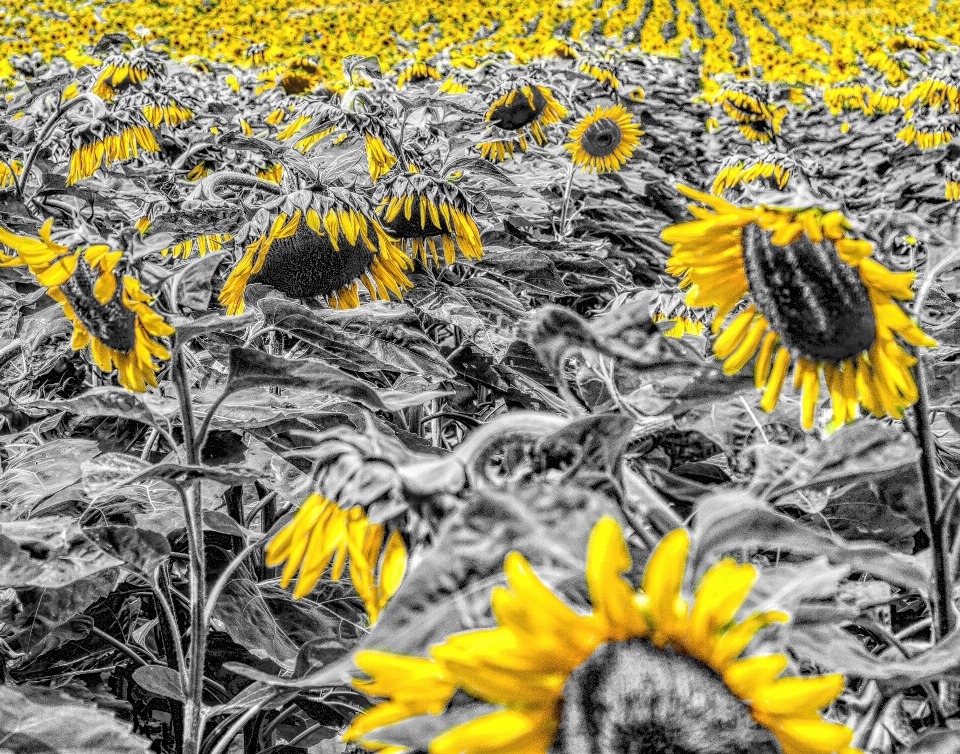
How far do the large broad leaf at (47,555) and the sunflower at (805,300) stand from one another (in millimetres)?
429

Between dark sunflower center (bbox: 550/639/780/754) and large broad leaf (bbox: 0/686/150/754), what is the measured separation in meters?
0.36

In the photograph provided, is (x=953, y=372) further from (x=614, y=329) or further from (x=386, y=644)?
(x=386, y=644)

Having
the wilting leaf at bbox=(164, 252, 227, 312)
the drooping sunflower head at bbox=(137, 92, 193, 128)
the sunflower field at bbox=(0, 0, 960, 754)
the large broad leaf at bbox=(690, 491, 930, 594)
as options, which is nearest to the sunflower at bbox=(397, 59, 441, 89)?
the drooping sunflower head at bbox=(137, 92, 193, 128)

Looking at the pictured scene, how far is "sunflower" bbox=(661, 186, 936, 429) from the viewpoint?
47 cm

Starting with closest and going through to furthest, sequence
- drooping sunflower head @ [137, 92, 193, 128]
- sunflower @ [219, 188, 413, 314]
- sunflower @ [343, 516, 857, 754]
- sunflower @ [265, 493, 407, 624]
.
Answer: sunflower @ [343, 516, 857, 754] < sunflower @ [265, 493, 407, 624] < sunflower @ [219, 188, 413, 314] < drooping sunflower head @ [137, 92, 193, 128]

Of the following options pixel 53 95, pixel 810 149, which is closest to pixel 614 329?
pixel 53 95

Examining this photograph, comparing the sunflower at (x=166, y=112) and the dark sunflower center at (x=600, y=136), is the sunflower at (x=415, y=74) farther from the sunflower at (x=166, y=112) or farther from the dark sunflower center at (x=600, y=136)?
the sunflower at (x=166, y=112)

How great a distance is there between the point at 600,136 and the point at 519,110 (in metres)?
0.28

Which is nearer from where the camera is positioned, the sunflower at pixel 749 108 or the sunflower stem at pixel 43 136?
the sunflower stem at pixel 43 136

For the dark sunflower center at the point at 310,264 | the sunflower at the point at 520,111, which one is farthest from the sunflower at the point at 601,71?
the dark sunflower center at the point at 310,264

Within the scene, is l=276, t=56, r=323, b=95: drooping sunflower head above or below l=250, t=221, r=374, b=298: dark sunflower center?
below

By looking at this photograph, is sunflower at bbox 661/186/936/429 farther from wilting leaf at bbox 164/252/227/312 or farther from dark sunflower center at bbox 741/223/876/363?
wilting leaf at bbox 164/252/227/312

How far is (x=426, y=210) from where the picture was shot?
1.08m

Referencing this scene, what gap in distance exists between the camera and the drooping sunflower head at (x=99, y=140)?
1380mm
